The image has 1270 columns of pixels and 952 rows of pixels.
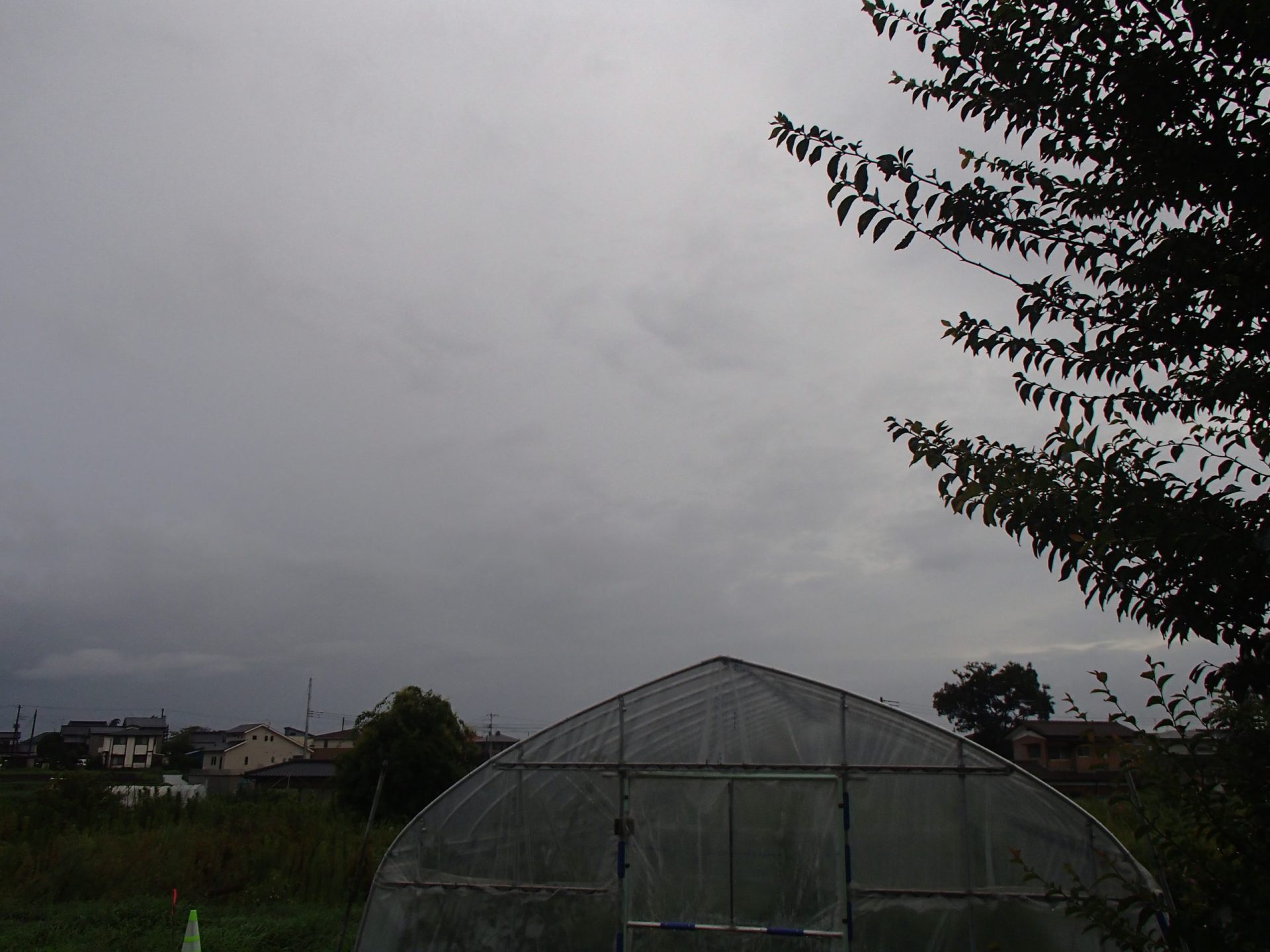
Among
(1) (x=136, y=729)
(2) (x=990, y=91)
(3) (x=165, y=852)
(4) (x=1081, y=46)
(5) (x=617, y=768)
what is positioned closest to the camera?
(4) (x=1081, y=46)

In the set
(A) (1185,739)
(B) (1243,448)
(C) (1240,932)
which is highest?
(B) (1243,448)

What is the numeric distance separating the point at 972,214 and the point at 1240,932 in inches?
112

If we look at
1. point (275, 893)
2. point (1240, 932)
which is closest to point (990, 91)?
point (1240, 932)

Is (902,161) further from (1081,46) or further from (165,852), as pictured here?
(165,852)

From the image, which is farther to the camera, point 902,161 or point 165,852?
point 165,852

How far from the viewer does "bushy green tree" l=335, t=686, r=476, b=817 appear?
1888 cm

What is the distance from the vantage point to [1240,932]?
10.6 feet

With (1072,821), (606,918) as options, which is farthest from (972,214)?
(606,918)

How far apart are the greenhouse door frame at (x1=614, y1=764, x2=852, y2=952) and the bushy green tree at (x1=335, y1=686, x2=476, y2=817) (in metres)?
10.5

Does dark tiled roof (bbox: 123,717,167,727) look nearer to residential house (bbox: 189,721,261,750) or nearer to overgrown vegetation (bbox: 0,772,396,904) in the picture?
residential house (bbox: 189,721,261,750)

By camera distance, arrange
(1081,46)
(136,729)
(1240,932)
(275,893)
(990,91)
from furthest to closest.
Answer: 1. (136,729)
2. (275,893)
3. (990,91)
4. (1081,46)
5. (1240,932)

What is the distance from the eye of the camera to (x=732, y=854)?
9117 mm

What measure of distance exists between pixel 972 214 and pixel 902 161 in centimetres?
37

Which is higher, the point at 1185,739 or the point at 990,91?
the point at 990,91
